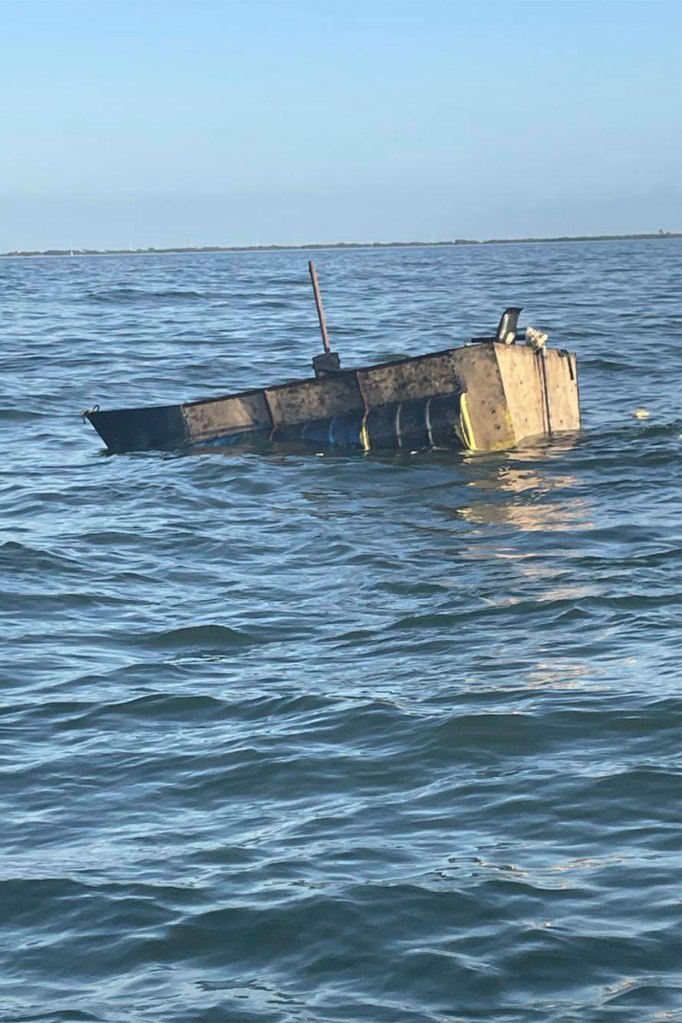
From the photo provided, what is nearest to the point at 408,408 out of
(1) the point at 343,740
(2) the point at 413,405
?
(2) the point at 413,405

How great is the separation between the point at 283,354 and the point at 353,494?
15.8m

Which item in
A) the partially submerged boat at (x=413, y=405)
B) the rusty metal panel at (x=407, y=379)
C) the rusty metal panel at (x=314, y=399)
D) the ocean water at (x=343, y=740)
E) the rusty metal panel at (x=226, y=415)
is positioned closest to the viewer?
the ocean water at (x=343, y=740)

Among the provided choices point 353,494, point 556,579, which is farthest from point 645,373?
point 556,579

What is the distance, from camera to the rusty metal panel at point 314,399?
20.4 m

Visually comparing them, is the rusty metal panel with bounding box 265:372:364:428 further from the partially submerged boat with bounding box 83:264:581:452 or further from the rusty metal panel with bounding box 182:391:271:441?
the rusty metal panel with bounding box 182:391:271:441

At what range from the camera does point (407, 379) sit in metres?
20.0

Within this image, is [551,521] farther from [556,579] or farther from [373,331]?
[373,331]

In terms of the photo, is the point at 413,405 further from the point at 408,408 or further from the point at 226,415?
the point at 226,415

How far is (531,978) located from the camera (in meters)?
5.95

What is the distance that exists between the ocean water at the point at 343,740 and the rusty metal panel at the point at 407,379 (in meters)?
0.98

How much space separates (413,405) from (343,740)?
11433 mm

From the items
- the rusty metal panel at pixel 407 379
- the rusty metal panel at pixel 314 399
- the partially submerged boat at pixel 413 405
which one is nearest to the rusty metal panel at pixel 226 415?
the partially submerged boat at pixel 413 405

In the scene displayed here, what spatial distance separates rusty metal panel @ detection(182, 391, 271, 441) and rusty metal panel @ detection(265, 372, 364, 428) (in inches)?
7.7

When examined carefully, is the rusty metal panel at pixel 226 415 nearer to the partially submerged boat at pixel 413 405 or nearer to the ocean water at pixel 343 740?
the partially submerged boat at pixel 413 405
